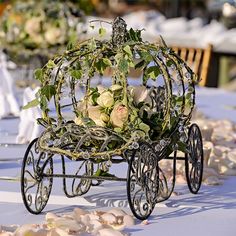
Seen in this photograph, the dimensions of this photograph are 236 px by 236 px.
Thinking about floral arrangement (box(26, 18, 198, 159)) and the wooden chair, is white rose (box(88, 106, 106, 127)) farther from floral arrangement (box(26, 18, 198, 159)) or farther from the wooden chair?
the wooden chair

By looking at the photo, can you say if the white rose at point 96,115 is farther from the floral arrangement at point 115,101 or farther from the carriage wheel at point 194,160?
the carriage wheel at point 194,160

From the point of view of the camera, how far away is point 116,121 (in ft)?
9.36

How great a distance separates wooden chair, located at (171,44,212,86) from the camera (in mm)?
7121

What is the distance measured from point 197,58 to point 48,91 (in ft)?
14.1

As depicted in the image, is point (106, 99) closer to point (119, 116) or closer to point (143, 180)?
point (119, 116)

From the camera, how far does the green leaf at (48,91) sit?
9.69ft

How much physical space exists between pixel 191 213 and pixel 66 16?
368 centimetres

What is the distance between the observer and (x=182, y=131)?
10.1 feet

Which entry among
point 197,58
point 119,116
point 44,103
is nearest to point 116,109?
point 119,116

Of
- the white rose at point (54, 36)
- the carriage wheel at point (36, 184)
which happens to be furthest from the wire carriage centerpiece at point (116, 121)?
the white rose at point (54, 36)

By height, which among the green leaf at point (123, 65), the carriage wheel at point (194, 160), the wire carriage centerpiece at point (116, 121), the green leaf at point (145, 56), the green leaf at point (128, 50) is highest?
the green leaf at point (128, 50)

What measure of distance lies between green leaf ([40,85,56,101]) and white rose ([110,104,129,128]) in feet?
0.72

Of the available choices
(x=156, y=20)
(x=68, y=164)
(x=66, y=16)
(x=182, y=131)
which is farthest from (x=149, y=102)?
(x=156, y=20)

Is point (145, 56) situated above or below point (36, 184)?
above
